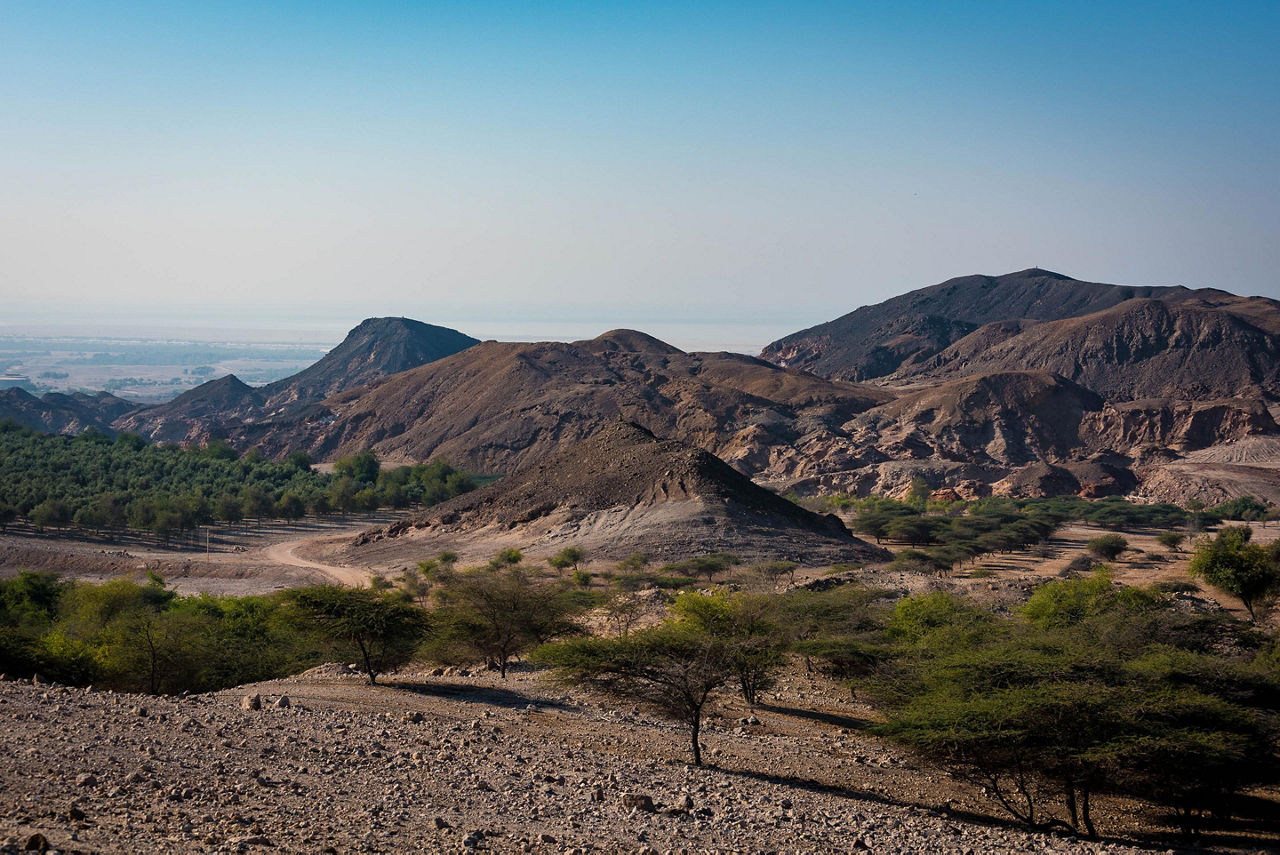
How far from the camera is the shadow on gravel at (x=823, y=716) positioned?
2438 cm

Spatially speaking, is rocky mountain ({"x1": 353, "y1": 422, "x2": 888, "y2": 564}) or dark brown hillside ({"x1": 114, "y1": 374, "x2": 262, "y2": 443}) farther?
dark brown hillside ({"x1": 114, "y1": 374, "x2": 262, "y2": 443})

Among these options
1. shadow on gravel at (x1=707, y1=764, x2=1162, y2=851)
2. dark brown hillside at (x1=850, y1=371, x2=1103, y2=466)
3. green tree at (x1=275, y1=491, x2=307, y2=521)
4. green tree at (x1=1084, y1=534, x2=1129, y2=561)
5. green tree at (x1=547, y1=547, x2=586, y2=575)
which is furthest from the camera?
dark brown hillside at (x1=850, y1=371, x2=1103, y2=466)

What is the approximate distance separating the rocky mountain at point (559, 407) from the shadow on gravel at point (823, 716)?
78.8 metres

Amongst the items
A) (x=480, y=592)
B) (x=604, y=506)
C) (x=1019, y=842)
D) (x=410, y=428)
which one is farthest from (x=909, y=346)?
(x=1019, y=842)

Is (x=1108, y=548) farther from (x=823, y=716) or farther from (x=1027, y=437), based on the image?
(x=1027, y=437)

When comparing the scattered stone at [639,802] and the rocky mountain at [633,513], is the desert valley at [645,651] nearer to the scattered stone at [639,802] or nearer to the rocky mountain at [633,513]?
the scattered stone at [639,802]

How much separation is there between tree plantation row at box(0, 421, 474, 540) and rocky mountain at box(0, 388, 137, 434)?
40.8 m

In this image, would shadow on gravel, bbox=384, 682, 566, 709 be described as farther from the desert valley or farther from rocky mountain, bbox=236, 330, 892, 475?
rocky mountain, bbox=236, 330, 892, 475

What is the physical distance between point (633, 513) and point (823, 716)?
3975 cm

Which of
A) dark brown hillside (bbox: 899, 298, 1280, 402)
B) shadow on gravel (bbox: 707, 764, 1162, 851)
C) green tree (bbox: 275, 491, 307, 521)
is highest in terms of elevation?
dark brown hillside (bbox: 899, 298, 1280, 402)

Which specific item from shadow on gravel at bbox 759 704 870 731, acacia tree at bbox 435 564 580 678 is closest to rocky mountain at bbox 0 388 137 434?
acacia tree at bbox 435 564 580 678

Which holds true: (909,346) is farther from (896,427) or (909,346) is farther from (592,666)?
(592,666)

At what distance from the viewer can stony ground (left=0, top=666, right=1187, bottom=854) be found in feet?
37.0

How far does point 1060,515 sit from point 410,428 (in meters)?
81.1
